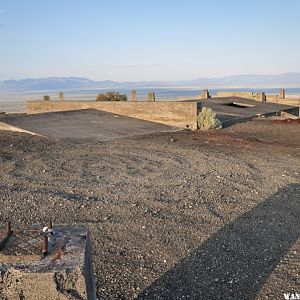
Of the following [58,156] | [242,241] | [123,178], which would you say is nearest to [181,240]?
[242,241]

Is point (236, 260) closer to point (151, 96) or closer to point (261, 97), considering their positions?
point (151, 96)

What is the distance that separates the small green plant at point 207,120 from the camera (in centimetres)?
2152

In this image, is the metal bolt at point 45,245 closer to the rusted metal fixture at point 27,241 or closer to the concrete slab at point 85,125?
the rusted metal fixture at point 27,241

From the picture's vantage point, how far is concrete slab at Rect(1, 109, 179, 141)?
60.2 feet

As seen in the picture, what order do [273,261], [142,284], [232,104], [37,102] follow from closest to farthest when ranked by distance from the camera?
[142,284] < [273,261] < [37,102] < [232,104]

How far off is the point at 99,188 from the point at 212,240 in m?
3.64

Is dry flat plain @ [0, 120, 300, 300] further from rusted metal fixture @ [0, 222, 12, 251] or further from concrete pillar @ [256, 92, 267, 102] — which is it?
concrete pillar @ [256, 92, 267, 102]

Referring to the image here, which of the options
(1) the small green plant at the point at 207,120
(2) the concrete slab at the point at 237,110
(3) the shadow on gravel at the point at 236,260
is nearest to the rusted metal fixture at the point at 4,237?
(3) the shadow on gravel at the point at 236,260

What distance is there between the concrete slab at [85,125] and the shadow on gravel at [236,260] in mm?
11038

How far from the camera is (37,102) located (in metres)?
25.9

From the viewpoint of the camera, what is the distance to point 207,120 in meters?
21.6

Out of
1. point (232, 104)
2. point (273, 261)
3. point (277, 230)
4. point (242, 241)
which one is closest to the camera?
point (273, 261)

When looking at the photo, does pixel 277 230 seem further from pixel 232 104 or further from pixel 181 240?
pixel 232 104

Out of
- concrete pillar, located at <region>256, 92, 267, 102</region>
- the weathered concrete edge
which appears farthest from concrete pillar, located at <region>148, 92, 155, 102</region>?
concrete pillar, located at <region>256, 92, 267, 102</region>
